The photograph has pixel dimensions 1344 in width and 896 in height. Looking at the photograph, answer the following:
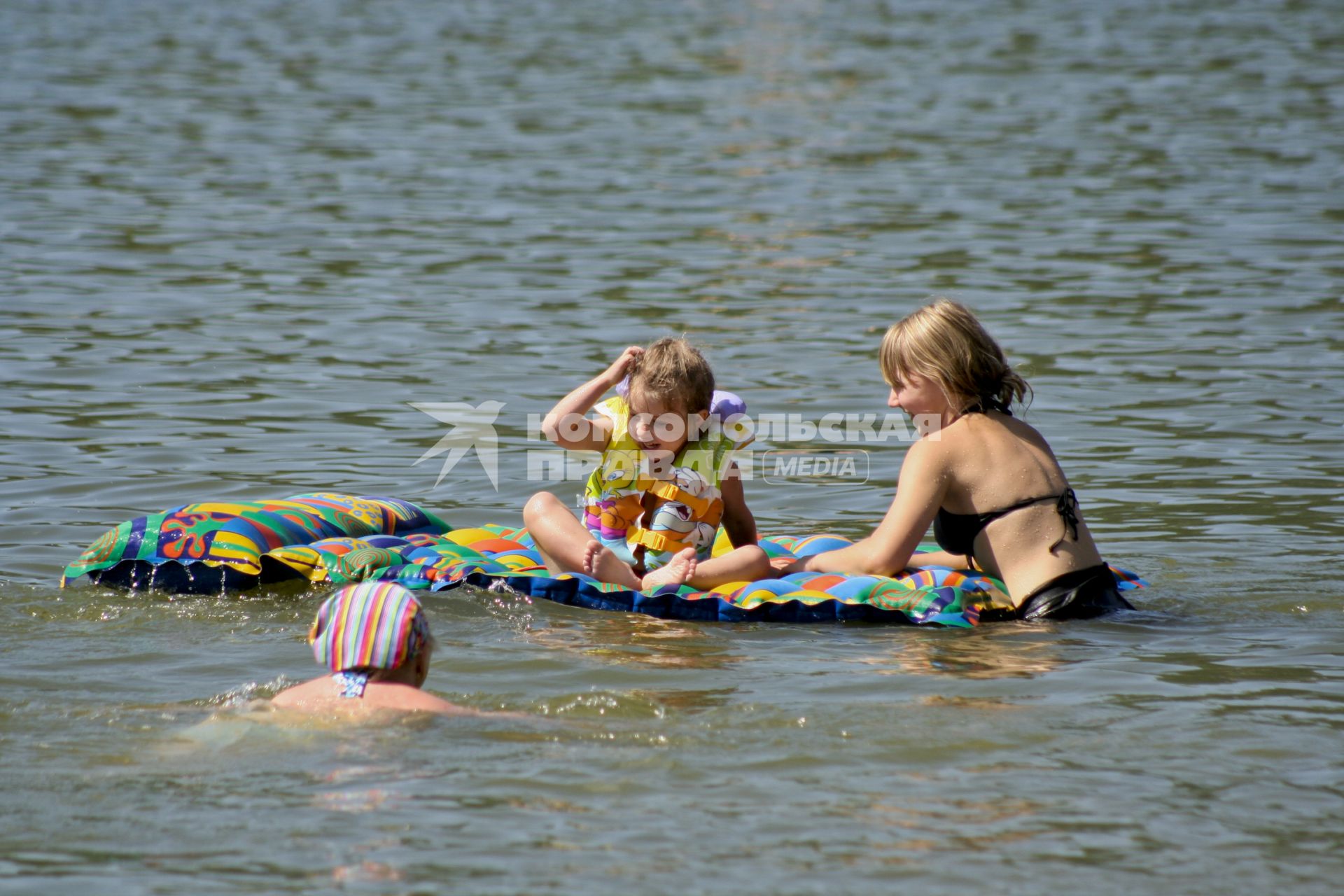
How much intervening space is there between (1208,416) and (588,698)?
5.99 m

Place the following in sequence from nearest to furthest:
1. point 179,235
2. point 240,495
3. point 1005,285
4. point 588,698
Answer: point 588,698 → point 240,495 → point 1005,285 → point 179,235

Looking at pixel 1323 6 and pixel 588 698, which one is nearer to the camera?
pixel 588 698

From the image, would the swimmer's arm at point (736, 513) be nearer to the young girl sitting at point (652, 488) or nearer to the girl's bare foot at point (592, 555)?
the young girl sitting at point (652, 488)

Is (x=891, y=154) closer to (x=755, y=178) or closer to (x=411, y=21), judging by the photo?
(x=755, y=178)

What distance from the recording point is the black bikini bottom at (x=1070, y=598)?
6.59 m

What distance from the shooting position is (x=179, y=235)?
627 inches

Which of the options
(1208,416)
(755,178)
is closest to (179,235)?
(755,178)

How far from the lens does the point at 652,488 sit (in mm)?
7012

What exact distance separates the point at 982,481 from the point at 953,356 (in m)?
0.51
